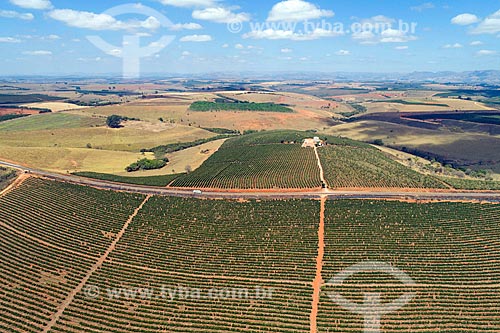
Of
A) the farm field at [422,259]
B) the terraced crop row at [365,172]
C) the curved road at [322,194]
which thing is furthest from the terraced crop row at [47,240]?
the terraced crop row at [365,172]

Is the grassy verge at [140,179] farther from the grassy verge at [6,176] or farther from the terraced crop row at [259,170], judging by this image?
the grassy verge at [6,176]

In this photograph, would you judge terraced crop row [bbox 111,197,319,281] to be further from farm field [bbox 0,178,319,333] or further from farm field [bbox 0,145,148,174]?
farm field [bbox 0,145,148,174]

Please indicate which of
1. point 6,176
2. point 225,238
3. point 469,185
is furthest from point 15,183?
point 469,185

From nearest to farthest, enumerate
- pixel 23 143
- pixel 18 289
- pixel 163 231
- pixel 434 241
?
pixel 18 289, pixel 434 241, pixel 163 231, pixel 23 143

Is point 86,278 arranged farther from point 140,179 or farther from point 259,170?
point 259,170

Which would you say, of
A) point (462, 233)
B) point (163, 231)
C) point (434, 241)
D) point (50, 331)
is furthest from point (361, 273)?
point (50, 331)

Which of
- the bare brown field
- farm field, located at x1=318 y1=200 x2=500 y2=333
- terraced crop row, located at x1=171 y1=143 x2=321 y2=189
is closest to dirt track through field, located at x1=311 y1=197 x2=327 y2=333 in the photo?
farm field, located at x1=318 y1=200 x2=500 y2=333

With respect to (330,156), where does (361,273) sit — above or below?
below

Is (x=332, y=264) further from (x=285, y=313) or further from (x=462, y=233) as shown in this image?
(x=462, y=233)
